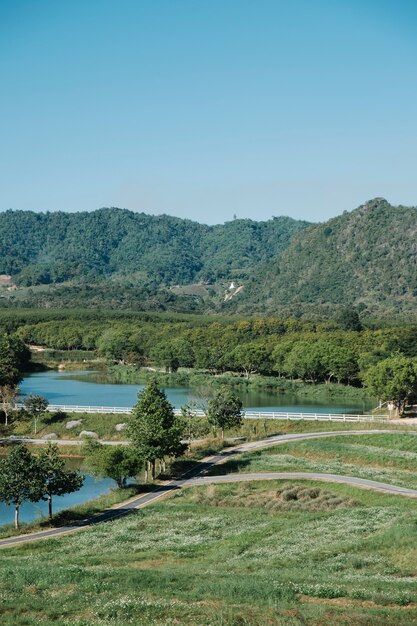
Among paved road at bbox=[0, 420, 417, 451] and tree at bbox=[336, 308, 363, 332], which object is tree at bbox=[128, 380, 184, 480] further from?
tree at bbox=[336, 308, 363, 332]

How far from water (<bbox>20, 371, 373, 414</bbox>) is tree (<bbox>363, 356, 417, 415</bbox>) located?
6.29 metres

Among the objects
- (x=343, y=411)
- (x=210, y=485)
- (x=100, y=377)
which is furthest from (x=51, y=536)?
(x=100, y=377)

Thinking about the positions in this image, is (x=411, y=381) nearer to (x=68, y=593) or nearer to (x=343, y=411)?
(x=343, y=411)

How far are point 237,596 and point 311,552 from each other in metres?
9.69

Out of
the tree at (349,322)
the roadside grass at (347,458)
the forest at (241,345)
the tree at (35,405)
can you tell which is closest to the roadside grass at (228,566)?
the roadside grass at (347,458)

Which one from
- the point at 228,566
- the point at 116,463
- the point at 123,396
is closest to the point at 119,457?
the point at 116,463

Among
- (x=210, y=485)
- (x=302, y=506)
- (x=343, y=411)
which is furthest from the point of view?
(x=343, y=411)

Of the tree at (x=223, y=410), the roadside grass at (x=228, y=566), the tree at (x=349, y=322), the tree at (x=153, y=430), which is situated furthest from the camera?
the tree at (x=349, y=322)

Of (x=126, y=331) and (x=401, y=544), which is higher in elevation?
(x=126, y=331)

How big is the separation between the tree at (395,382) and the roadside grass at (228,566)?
1237 inches

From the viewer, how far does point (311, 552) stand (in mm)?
31844

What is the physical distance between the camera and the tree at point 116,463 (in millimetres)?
50438

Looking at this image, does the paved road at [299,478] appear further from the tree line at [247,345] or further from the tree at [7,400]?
the tree line at [247,345]

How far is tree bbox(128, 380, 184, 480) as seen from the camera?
52.8 meters
